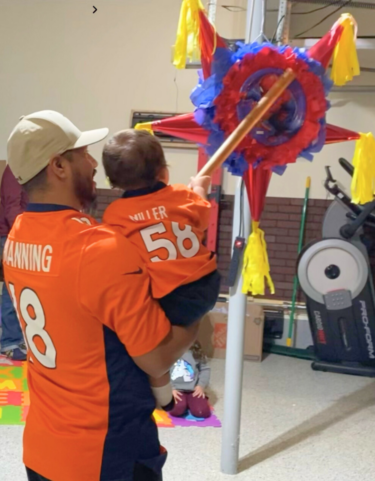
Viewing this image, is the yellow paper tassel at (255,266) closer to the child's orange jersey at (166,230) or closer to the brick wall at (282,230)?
the child's orange jersey at (166,230)

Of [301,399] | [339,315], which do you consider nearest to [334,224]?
[339,315]

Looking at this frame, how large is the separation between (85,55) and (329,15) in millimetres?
1946

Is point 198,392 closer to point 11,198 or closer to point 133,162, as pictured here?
point 11,198

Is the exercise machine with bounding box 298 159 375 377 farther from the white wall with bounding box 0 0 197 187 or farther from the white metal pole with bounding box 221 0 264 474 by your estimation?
the white metal pole with bounding box 221 0 264 474

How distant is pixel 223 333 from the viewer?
13.4 ft

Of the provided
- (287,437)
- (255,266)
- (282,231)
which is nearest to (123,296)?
(255,266)

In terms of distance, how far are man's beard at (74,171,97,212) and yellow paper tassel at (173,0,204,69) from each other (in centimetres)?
84

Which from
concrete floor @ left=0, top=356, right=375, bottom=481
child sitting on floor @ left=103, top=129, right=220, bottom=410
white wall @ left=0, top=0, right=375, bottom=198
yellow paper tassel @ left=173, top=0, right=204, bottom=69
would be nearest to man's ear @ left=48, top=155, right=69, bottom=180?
child sitting on floor @ left=103, top=129, right=220, bottom=410

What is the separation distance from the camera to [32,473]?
1.20 metres

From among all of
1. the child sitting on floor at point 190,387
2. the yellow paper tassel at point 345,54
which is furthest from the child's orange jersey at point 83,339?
the child sitting on floor at point 190,387

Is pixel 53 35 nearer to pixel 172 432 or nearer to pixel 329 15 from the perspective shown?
pixel 329 15

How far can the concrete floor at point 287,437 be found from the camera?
2477mm

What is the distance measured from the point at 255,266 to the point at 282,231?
2.41 metres

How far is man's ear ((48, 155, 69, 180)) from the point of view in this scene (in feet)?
3.66
